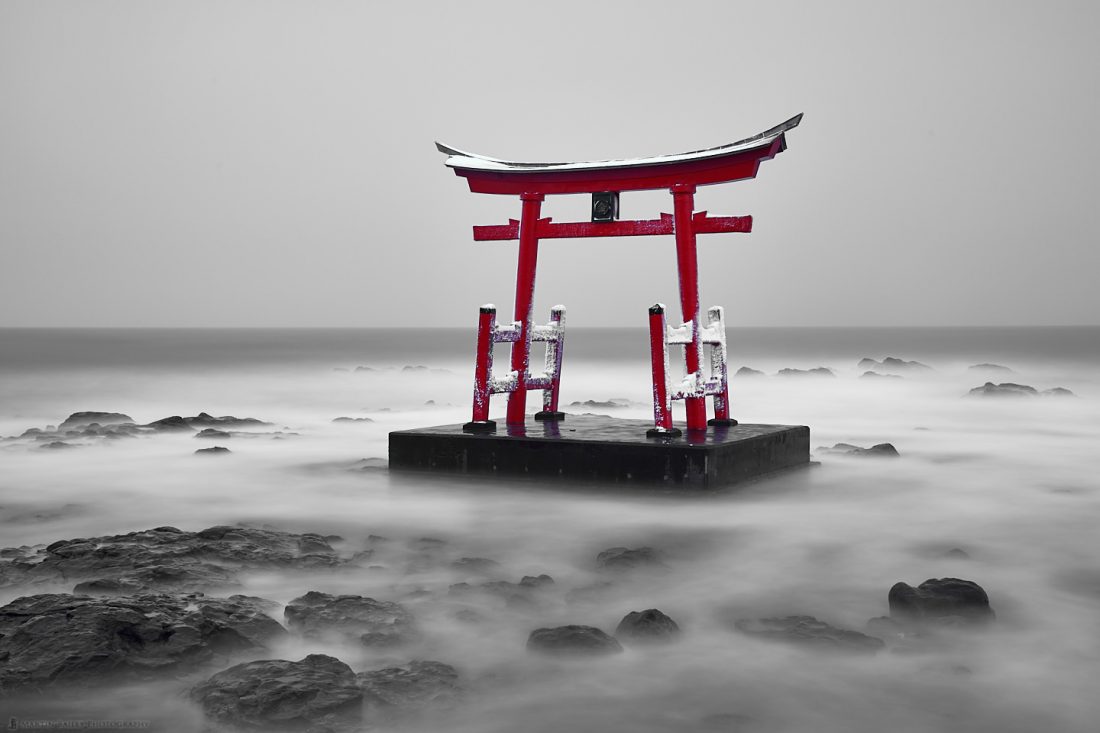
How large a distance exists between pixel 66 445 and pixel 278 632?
932 cm

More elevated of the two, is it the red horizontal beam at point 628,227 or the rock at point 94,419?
the red horizontal beam at point 628,227

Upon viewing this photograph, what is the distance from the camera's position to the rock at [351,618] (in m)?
4.57

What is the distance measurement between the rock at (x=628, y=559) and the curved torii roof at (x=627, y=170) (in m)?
3.88

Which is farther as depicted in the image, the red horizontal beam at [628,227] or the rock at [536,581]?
Result: the red horizontal beam at [628,227]

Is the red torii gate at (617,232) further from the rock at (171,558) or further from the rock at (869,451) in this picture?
the rock at (171,558)

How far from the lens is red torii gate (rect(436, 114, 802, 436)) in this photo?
870 centimetres

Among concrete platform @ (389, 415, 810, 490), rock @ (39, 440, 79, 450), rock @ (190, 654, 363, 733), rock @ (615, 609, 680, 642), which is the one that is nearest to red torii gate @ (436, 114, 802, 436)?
concrete platform @ (389, 415, 810, 490)

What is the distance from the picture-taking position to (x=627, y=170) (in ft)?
30.1

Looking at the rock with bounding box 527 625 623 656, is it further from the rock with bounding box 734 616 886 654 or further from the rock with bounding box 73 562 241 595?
the rock with bounding box 73 562 241 595

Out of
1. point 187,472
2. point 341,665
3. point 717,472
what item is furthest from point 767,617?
point 187,472

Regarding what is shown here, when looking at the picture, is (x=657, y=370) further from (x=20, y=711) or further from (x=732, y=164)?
(x=20, y=711)

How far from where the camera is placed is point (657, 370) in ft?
28.3

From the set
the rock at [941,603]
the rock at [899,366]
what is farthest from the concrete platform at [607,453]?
the rock at [899,366]

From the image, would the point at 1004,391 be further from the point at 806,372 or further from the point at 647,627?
the point at 647,627
